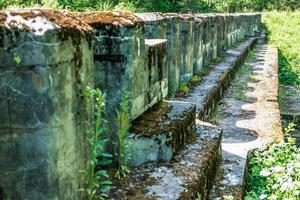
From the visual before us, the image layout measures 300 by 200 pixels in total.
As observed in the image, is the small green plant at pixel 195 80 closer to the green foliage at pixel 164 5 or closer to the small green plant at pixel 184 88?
the small green plant at pixel 184 88

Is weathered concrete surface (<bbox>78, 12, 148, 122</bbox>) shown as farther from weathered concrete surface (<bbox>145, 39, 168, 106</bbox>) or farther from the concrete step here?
weathered concrete surface (<bbox>145, 39, 168, 106</bbox>)

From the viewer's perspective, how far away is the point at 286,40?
2330cm

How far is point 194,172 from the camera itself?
133 inches

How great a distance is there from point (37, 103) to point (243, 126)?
14.6 feet

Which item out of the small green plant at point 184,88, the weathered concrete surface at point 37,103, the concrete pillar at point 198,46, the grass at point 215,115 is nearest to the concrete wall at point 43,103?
the weathered concrete surface at point 37,103

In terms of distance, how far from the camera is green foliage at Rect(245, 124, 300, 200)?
12.9 feet

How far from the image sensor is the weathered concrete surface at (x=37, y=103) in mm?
2047

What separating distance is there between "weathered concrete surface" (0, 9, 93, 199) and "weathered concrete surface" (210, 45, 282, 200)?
6.26 feet

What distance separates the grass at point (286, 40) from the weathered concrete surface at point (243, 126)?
269 inches

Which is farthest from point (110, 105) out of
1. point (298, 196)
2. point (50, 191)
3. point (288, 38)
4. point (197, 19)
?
point (288, 38)

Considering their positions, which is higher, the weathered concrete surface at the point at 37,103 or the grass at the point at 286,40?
the weathered concrete surface at the point at 37,103

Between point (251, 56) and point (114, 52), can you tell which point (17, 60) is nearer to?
point (114, 52)

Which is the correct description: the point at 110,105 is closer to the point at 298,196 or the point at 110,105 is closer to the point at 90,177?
the point at 90,177

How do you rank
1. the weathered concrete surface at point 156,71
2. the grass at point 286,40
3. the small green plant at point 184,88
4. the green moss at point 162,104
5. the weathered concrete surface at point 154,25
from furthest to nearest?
the grass at point 286,40, the small green plant at point 184,88, the weathered concrete surface at point 154,25, the green moss at point 162,104, the weathered concrete surface at point 156,71
